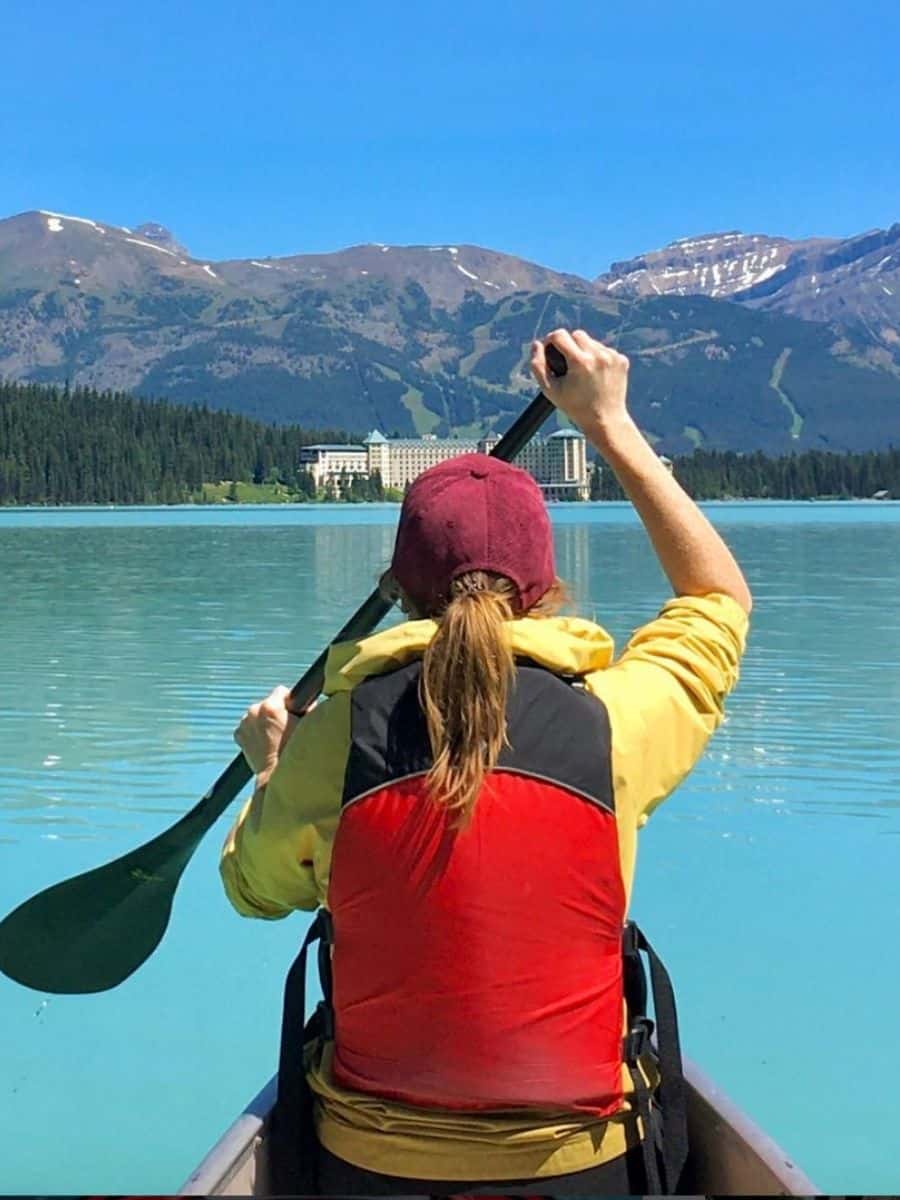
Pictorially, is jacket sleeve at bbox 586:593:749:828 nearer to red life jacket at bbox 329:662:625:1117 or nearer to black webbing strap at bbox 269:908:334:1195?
red life jacket at bbox 329:662:625:1117

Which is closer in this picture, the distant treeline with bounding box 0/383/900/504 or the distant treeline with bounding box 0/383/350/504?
the distant treeline with bounding box 0/383/350/504

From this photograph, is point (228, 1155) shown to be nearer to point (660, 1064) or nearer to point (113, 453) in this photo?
point (660, 1064)

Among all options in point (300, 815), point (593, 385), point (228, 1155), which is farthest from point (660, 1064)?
point (593, 385)

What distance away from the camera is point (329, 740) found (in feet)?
7.54

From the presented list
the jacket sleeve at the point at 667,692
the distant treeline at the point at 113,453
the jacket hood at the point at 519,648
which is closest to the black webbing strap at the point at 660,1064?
the jacket sleeve at the point at 667,692

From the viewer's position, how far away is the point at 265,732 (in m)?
2.59

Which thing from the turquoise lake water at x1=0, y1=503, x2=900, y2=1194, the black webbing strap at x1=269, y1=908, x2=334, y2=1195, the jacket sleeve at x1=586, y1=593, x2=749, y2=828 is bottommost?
the turquoise lake water at x1=0, y1=503, x2=900, y2=1194

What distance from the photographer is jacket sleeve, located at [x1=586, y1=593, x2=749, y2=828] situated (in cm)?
229

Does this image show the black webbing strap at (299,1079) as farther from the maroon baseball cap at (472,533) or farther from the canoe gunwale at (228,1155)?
the maroon baseball cap at (472,533)

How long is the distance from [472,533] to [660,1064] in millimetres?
1017

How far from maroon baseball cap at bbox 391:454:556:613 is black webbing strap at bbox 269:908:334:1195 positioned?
2.06 ft

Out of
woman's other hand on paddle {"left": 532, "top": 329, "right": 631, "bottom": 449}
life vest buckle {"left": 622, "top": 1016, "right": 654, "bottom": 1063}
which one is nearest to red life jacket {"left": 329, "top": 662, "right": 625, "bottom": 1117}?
life vest buckle {"left": 622, "top": 1016, "right": 654, "bottom": 1063}

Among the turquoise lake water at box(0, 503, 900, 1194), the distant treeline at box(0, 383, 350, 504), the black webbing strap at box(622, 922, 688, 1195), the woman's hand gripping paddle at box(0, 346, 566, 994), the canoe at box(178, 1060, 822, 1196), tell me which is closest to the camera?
the black webbing strap at box(622, 922, 688, 1195)

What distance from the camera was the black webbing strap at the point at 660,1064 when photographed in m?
2.40
